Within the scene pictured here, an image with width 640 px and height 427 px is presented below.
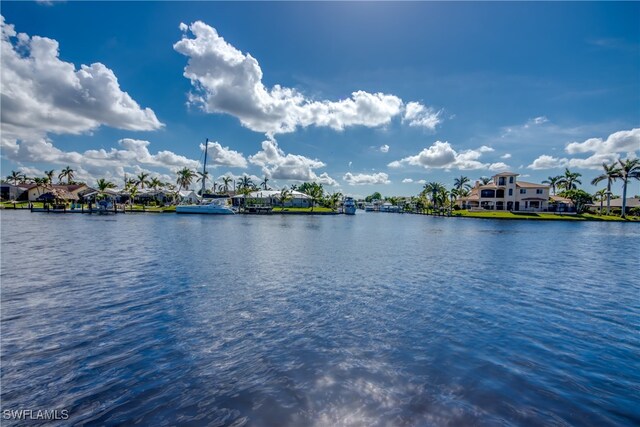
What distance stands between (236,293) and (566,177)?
6159 inches

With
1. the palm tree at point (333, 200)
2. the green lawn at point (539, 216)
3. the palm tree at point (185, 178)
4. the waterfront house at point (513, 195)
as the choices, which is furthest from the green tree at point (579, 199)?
the palm tree at point (185, 178)

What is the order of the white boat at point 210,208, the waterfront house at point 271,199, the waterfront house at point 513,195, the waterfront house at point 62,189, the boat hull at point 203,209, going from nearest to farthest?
the boat hull at point 203,209
the white boat at point 210,208
the waterfront house at point 513,195
the waterfront house at point 62,189
the waterfront house at point 271,199

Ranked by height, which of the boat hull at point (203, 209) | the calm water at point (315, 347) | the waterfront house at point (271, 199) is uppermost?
the waterfront house at point (271, 199)

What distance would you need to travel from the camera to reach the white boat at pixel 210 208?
98.1 meters

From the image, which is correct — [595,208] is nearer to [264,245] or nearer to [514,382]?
[264,245]

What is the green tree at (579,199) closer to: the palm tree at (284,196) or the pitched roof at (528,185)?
→ the pitched roof at (528,185)

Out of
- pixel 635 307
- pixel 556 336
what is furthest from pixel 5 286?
pixel 635 307

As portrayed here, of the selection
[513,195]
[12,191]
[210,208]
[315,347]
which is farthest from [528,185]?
[12,191]

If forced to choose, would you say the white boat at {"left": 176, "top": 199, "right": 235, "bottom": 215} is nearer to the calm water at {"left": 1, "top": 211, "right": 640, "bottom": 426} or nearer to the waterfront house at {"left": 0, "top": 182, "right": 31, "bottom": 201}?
the waterfront house at {"left": 0, "top": 182, "right": 31, "bottom": 201}

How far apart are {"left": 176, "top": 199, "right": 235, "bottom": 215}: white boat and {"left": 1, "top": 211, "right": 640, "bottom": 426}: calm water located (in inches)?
3172

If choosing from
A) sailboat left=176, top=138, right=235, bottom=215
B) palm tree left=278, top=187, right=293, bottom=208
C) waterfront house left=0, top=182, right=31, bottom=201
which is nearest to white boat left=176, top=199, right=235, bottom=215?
sailboat left=176, top=138, right=235, bottom=215

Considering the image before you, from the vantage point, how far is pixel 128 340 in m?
10.0

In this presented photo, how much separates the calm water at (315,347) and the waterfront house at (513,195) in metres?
102

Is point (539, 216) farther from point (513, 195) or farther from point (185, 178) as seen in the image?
point (185, 178)
